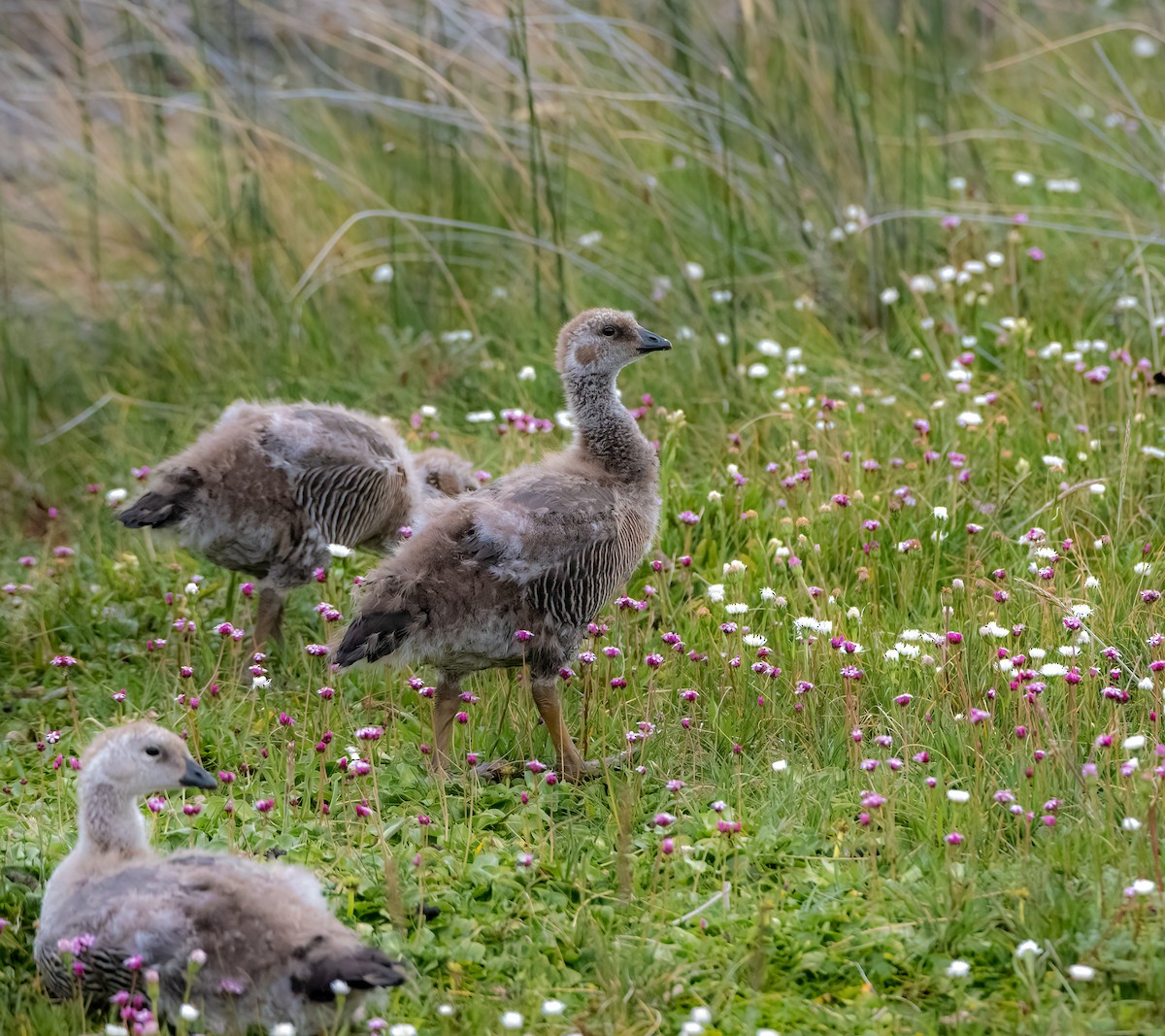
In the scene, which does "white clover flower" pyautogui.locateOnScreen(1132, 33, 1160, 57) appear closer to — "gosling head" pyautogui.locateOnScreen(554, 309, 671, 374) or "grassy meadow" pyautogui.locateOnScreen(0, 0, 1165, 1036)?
"grassy meadow" pyautogui.locateOnScreen(0, 0, 1165, 1036)

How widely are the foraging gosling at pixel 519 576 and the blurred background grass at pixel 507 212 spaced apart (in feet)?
6.76

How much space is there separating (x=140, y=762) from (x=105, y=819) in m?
0.17

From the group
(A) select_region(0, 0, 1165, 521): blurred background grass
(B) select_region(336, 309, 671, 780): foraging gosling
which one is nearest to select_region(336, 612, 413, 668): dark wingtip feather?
(B) select_region(336, 309, 671, 780): foraging gosling

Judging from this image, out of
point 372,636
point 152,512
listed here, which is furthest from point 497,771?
point 152,512

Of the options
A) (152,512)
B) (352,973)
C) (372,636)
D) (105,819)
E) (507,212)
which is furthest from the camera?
(507,212)

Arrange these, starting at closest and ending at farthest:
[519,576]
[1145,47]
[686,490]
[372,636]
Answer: [372,636] < [519,576] < [686,490] < [1145,47]

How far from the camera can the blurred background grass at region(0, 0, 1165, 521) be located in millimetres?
8078

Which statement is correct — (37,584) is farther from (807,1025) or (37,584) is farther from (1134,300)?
(1134,300)

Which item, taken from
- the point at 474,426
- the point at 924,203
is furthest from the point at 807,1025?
the point at 924,203

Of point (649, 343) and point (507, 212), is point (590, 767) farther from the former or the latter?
point (507, 212)

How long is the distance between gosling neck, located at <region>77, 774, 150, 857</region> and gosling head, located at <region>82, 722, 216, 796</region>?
0.01m

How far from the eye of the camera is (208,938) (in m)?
3.72

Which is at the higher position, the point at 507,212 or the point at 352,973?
the point at 507,212

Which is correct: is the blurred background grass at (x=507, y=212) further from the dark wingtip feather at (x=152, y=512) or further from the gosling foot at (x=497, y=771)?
the gosling foot at (x=497, y=771)
